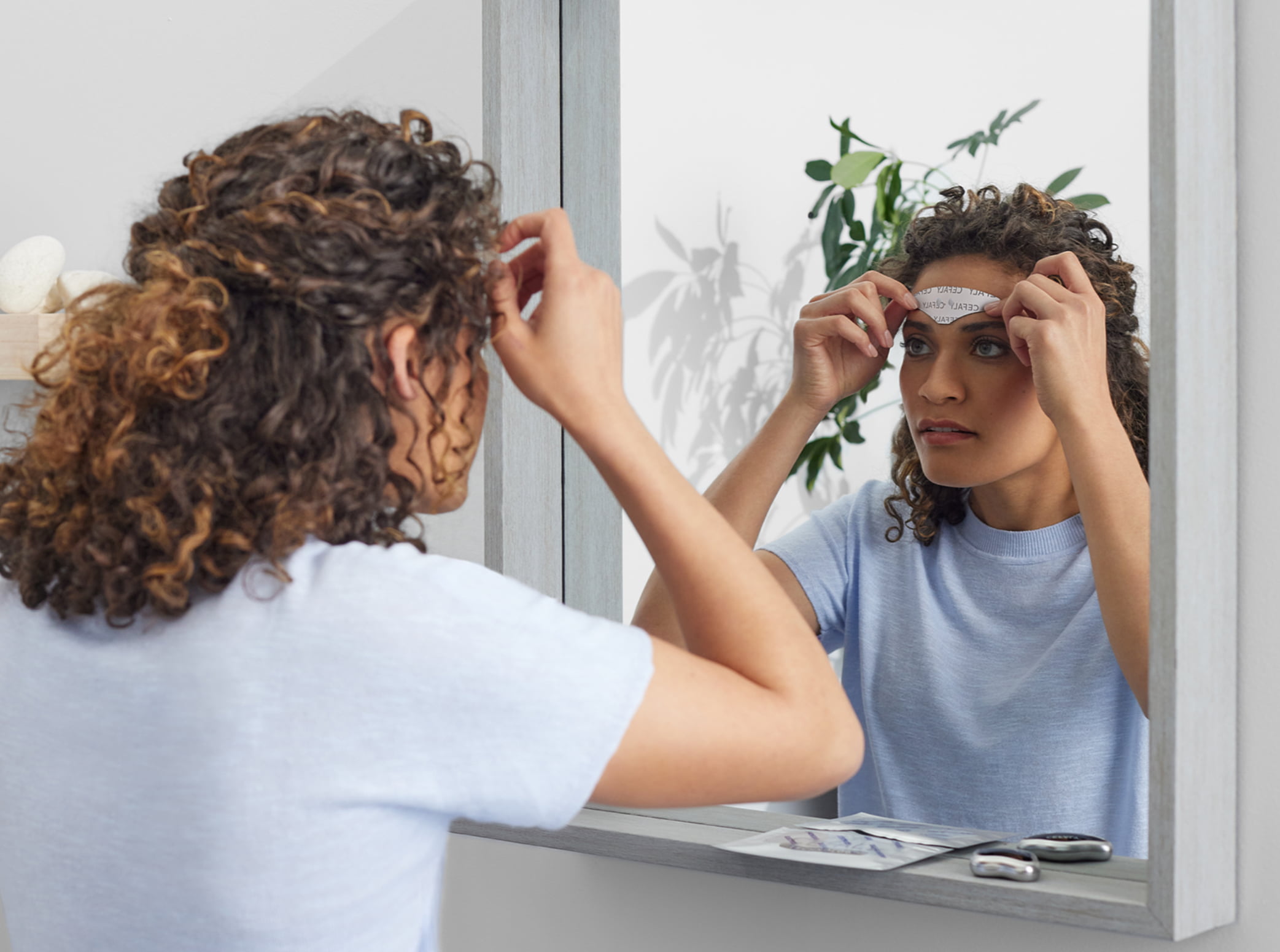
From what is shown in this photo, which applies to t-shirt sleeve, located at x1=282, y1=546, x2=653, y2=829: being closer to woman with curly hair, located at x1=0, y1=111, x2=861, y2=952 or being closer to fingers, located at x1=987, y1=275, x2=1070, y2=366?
woman with curly hair, located at x1=0, y1=111, x2=861, y2=952

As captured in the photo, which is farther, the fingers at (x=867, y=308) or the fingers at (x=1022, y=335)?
the fingers at (x=867, y=308)

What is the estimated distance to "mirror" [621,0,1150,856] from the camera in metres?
0.95

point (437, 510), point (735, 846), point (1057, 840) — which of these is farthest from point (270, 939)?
point (1057, 840)

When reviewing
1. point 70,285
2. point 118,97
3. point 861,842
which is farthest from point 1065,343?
point 118,97

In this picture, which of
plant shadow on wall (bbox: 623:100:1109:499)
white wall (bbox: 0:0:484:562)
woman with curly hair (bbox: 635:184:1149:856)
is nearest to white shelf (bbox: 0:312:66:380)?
white wall (bbox: 0:0:484:562)

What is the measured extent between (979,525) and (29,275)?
936 millimetres

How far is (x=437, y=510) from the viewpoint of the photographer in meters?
0.54

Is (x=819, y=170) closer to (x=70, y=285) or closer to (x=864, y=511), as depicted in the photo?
(x=864, y=511)

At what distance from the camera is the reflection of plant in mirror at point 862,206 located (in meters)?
1.09

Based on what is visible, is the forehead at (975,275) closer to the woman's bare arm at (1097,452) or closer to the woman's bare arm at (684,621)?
the woman's bare arm at (1097,452)

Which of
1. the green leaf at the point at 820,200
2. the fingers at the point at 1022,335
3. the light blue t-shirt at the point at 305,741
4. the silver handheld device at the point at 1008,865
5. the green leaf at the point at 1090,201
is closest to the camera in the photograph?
the light blue t-shirt at the point at 305,741

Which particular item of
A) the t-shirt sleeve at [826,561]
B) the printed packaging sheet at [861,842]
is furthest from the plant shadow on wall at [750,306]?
the printed packaging sheet at [861,842]

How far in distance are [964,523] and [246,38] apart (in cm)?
93

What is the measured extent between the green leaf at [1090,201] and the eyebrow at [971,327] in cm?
20
